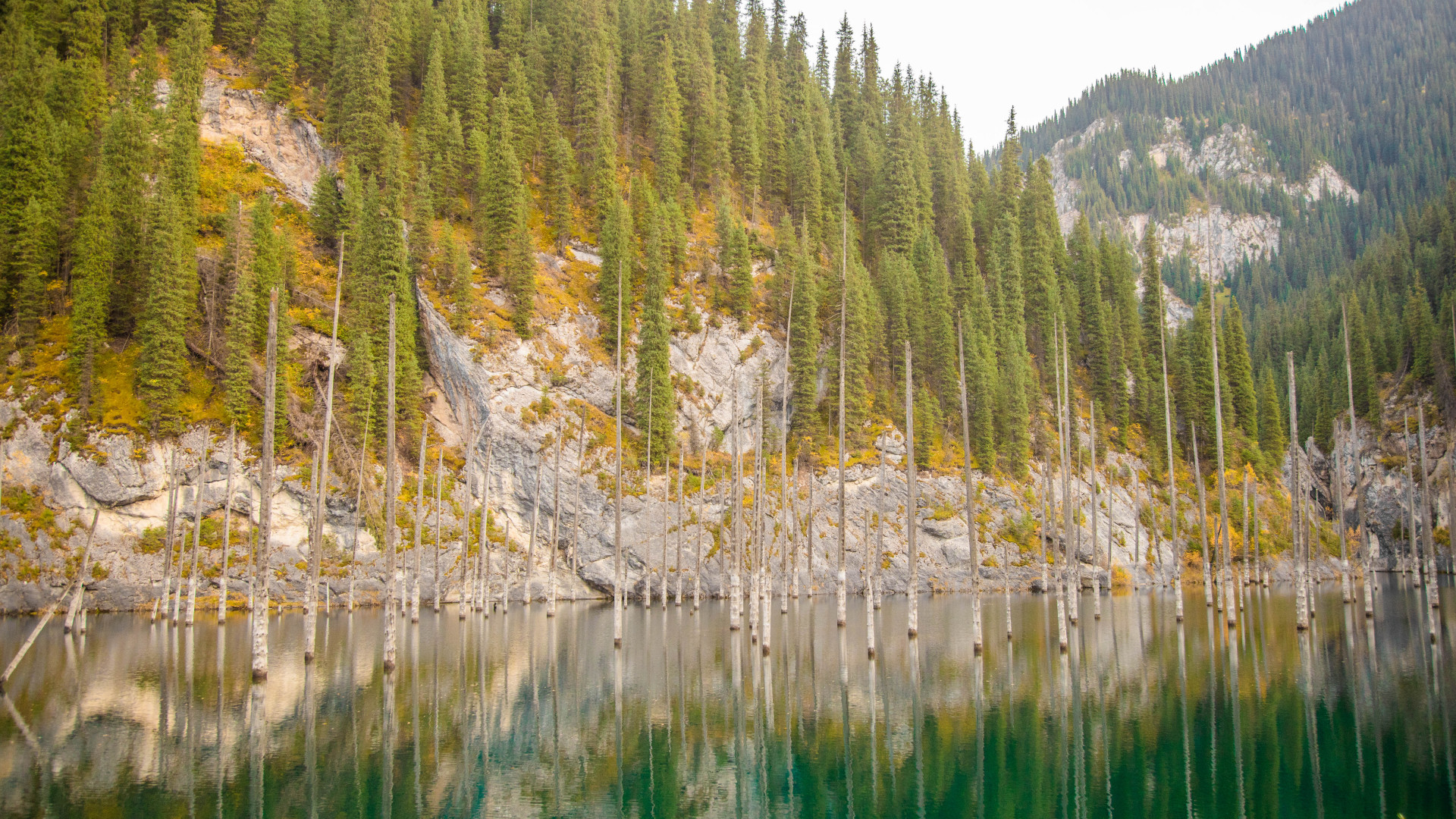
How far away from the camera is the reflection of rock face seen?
74750mm

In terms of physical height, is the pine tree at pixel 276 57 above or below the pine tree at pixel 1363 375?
above

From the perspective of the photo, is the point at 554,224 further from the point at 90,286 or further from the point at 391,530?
the point at 391,530

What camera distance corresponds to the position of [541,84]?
91.6 metres

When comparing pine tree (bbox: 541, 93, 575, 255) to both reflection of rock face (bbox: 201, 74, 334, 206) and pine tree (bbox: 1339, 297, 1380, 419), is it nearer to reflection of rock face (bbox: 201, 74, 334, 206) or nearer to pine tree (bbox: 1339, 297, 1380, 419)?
reflection of rock face (bbox: 201, 74, 334, 206)

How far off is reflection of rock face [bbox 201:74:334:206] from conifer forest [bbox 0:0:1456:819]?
0.49 meters

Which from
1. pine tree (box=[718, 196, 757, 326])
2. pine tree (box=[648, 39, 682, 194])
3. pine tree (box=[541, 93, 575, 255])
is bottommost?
pine tree (box=[718, 196, 757, 326])

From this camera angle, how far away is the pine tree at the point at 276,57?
7881cm

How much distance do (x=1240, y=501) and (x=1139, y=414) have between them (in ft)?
50.0

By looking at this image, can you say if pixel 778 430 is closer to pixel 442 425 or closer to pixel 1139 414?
pixel 442 425

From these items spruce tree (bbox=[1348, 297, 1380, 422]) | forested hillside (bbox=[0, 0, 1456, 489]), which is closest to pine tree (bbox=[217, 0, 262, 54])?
forested hillside (bbox=[0, 0, 1456, 489])

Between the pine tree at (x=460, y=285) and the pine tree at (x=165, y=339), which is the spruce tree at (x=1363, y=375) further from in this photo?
the pine tree at (x=165, y=339)

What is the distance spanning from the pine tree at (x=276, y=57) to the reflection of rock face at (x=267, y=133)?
163 centimetres

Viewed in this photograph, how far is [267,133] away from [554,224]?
93.4 ft

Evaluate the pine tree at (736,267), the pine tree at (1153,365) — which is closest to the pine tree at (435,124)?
the pine tree at (736,267)
